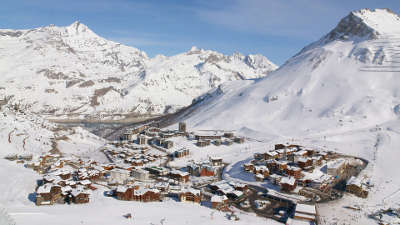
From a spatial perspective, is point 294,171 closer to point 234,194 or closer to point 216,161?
point 234,194

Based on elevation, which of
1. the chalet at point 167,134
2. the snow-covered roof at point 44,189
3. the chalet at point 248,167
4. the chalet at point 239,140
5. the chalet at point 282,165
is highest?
the chalet at point 167,134

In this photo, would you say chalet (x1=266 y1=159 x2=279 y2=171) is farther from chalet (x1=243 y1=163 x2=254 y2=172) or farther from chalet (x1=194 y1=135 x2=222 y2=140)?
chalet (x1=194 y1=135 x2=222 y2=140)

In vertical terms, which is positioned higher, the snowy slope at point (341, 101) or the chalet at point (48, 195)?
the snowy slope at point (341, 101)

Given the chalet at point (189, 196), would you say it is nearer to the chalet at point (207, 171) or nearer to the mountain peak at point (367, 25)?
the chalet at point (207, 171)

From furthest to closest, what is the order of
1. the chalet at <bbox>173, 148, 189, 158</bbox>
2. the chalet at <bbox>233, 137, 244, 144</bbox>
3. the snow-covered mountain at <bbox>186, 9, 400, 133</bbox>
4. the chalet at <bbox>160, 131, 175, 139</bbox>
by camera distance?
the snow-covered mountain at <bbox>186, 9, 400, 133</bbox>
the chalet at <bbox>160, 131, 175, 139</bbox>
the chalet at <bbox>233, 137, 244, 144</bbox>
the chalet at <bbox>173, 148, 189, 158</bbox>

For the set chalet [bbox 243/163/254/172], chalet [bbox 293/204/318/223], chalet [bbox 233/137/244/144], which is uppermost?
chalet [bbox 233/137/244/144]

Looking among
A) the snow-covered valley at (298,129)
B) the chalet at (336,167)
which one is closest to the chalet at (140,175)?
the snow-covered valley at (298,129)

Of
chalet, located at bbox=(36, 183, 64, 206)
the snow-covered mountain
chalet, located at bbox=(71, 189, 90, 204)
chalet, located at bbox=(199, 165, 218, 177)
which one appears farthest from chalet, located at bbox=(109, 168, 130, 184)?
the snow-covered mountain
